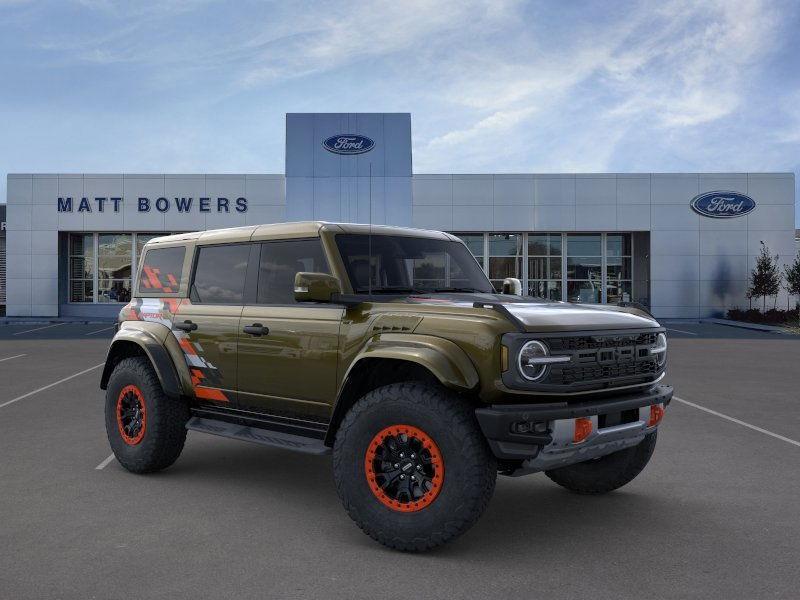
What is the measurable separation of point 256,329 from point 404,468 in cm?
166

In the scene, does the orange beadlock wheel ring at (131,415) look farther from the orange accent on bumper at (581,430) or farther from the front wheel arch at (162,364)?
the orange accent on bumper at (581,430)

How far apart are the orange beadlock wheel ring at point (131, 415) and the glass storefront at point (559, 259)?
31.6 m

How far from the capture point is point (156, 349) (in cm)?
611

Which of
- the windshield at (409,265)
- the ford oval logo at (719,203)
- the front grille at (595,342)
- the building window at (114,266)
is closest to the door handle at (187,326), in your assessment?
the windshield at (409,265)

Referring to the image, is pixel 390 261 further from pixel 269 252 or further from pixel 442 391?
pixel 442 391

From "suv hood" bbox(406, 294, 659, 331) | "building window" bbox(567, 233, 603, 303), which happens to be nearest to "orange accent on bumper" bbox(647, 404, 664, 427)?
"suv hood" bbox(406, 294, 659, 331)

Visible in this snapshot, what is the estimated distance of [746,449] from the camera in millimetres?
7297

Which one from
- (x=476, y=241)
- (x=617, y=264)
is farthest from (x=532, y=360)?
(x=617, y=264)

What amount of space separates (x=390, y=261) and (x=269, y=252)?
96 centimetres

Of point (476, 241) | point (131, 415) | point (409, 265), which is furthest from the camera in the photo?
point (476, 241)

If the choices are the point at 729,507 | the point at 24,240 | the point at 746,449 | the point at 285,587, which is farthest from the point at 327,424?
the point at 24,240

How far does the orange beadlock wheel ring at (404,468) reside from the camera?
4.27 m

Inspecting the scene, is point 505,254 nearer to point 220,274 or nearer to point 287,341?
point 220,274

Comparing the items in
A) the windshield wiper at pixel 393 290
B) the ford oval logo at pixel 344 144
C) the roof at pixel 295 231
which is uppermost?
the ford oval logo at pixel 344 144
